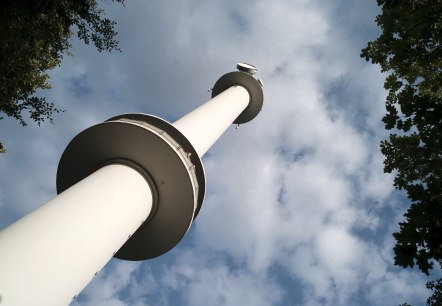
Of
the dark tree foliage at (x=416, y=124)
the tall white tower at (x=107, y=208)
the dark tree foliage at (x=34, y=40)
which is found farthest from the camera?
the dark tree foliage at (x=34, y=40)

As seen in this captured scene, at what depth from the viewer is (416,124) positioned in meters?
5.90

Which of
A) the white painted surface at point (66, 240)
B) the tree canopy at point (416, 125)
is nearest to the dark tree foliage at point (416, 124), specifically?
the tree canopy at point (416, 125)

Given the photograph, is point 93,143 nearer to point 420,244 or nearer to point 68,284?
point 68,284

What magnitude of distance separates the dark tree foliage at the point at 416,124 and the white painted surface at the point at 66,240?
6306 mm

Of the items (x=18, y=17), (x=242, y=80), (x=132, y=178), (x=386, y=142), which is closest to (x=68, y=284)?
(x=132, y=178)

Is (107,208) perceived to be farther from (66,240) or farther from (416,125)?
(416,125)

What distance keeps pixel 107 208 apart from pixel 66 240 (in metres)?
1.61

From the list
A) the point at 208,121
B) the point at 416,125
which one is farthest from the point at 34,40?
the point at 416,125

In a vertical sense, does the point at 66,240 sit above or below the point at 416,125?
below

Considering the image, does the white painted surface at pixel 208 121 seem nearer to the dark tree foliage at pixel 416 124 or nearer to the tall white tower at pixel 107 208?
the tall white tower at pixel 107 208

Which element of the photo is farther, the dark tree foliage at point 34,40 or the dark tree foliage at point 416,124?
the dark tree foliage at point 34,40

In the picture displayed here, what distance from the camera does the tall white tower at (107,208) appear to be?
6734 millimetres

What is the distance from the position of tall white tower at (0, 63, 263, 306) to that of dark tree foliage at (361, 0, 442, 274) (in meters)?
6.35

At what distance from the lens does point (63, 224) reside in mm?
7680
